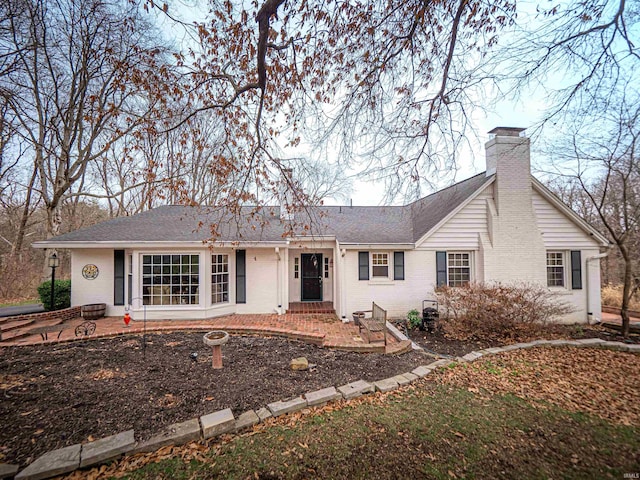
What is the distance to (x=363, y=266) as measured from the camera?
9031mm

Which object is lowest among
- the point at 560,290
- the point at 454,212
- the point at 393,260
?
the point at 560,290

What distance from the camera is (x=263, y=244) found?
8945 mm

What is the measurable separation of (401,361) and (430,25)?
5691 mm

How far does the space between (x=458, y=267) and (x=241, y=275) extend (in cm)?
734

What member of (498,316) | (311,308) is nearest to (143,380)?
(311,308)

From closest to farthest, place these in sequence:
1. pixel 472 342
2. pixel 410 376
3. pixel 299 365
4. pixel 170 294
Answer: pixel 410 376 < pixel 299 365 < pixel 472 342 < pixel 170 294

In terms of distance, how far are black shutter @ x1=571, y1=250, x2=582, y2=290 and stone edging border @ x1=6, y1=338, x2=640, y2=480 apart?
8.21m

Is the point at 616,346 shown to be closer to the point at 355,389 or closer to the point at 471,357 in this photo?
the point at 471,357

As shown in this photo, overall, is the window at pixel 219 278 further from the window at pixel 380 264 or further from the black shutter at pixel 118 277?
the window at pixel 380 264

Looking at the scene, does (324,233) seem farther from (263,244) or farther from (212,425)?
(212,425)

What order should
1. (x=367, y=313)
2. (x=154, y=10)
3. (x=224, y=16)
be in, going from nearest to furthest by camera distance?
(x=154, y=10), (x=224, y=16), (x=367, y=313)

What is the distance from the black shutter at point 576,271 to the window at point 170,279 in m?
12.3

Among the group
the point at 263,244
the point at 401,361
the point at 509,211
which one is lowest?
the point at 401,361

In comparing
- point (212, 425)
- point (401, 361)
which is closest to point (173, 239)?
point (212, 425)
